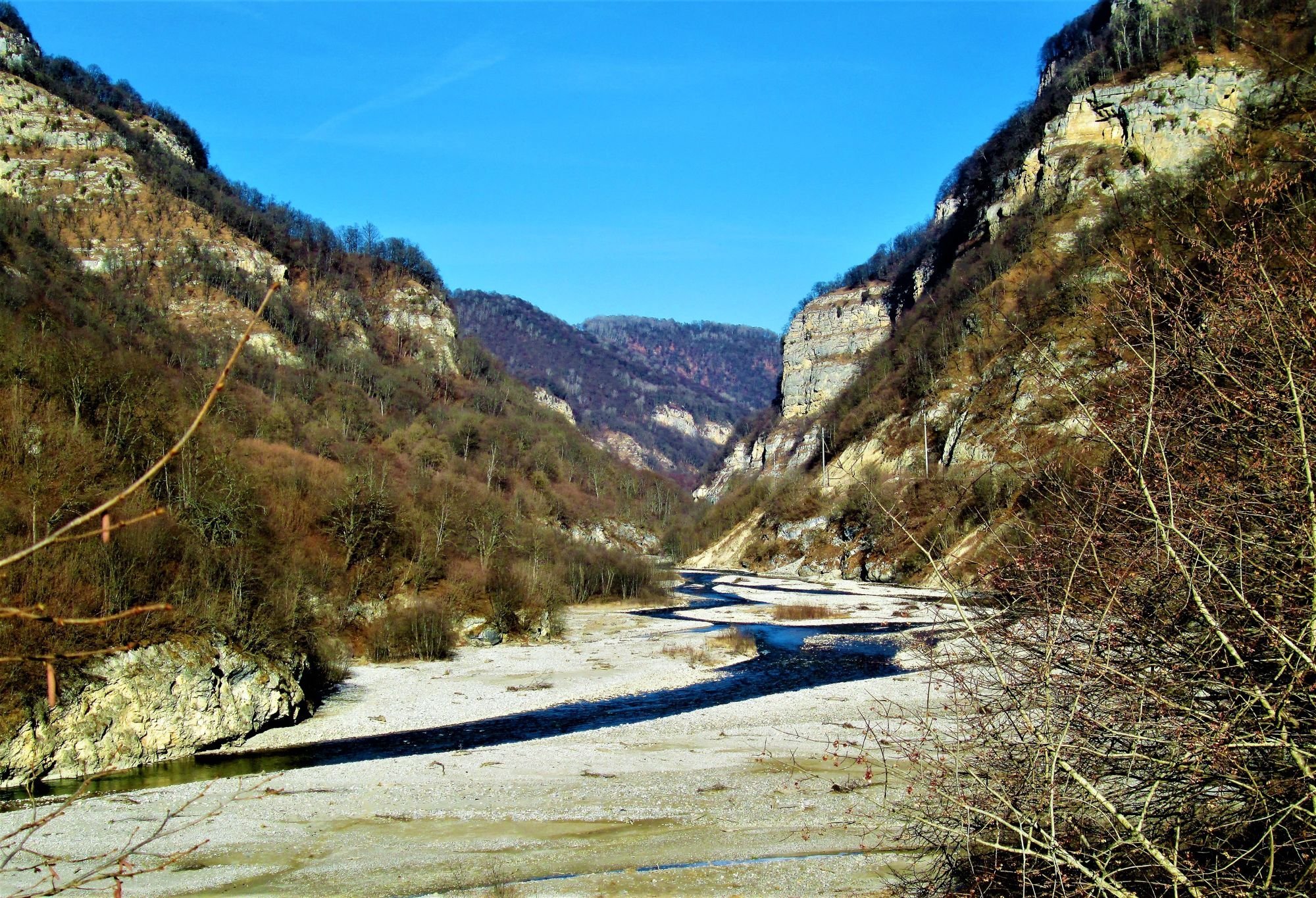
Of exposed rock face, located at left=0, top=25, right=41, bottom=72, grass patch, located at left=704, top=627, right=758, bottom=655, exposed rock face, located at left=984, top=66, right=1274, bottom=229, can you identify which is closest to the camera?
grass patch, located at left=704, top=627, right=758, bottom=655

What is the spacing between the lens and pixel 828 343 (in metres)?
133

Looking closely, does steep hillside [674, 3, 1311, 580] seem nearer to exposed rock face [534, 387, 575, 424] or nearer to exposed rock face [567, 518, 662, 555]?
exposed rock face [567, 518, 662, 555]

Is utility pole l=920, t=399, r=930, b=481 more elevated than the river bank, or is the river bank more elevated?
utility pole l=920, t=399, r=930, b=481

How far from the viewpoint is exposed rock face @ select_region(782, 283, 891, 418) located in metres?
127

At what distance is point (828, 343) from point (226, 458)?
11077cm

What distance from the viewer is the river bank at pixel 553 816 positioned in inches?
406

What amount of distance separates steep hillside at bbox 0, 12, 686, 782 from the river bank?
3171 millimetres

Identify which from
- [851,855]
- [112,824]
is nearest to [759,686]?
[851,855]

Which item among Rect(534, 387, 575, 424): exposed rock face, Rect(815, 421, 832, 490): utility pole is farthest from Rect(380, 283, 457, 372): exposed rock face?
Rect(815, 421, 832, 490): utility pole

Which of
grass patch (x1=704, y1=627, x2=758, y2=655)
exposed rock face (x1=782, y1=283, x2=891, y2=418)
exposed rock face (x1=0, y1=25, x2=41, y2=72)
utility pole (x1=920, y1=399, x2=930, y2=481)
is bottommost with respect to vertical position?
grass patch (x1=704, y1=627, x2=758, y2=655)

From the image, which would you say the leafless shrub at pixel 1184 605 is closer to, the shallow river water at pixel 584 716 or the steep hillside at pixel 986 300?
the shallow river water at pixel 584 716

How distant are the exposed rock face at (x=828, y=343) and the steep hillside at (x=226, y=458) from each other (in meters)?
30.2

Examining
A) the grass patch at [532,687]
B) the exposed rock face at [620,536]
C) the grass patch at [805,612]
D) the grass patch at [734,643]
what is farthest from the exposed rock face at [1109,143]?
the grass patch at [532,687]

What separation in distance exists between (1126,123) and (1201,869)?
82516 mm
